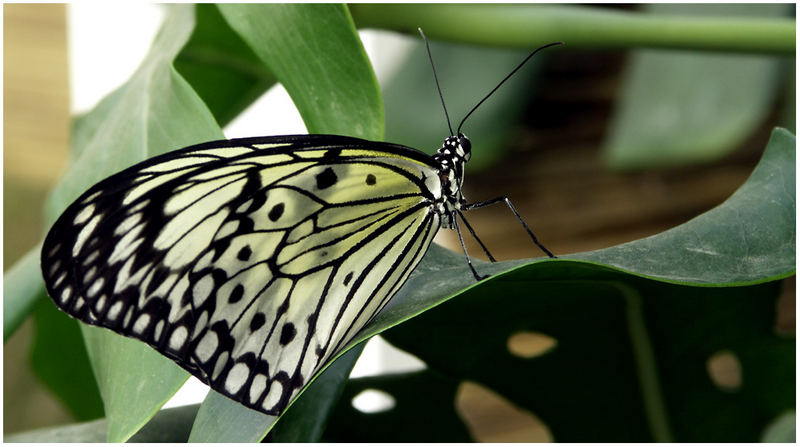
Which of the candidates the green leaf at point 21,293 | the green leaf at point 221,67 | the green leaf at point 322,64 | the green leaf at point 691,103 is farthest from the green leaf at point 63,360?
the green leaf at point 691,103

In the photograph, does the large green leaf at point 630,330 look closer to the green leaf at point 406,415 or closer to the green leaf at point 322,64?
the green leaf at point 406,415

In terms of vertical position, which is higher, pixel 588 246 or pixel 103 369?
pixel 588 246

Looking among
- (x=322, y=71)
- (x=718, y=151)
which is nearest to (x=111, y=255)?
(x=322, y=71)

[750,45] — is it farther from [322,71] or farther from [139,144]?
[139,144]

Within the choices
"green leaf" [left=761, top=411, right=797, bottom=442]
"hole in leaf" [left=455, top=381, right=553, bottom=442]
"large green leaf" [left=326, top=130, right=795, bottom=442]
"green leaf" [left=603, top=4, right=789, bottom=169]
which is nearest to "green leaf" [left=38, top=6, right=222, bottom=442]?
"large green leaf" [left=326, top=130, right=795, bottom=442]

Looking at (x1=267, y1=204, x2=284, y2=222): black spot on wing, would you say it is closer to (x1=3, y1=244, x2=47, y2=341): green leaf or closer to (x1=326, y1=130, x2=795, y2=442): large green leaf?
(x1=326, y1=130, x2=795, y2=442): large green leaf

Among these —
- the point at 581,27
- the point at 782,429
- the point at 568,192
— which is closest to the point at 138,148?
the point at 581,27

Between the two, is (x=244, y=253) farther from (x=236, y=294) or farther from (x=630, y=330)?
(x=630, y=330)
